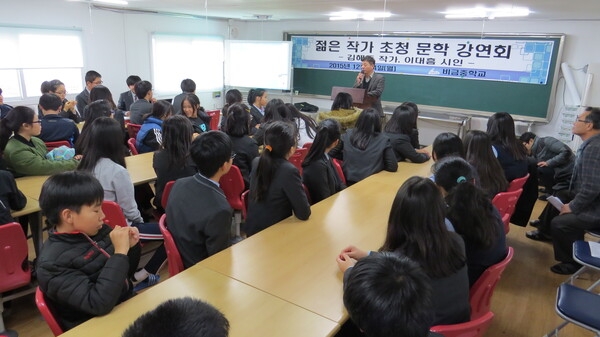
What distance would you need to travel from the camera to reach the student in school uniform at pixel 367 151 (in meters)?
3.34

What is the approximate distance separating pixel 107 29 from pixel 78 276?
6229mm

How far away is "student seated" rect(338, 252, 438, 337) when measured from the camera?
98 centimetres

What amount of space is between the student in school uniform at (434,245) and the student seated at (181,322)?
2.88 ft

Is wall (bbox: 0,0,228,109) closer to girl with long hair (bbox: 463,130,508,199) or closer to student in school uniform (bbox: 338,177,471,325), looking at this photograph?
girl with long hair (bbox: 463,130,508,199)

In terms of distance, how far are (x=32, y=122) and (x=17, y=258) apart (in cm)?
118

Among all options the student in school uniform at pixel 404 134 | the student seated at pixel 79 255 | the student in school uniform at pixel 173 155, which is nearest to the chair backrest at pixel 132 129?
the student in school uniform at pixel 173 155

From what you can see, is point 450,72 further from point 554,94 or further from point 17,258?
point 17,258

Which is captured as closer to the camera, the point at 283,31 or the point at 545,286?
the point at 545,286

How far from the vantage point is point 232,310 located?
1.43 m

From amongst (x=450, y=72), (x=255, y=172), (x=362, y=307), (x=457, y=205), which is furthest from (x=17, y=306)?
→ (x=450, y=72)

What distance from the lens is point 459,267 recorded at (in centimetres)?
145

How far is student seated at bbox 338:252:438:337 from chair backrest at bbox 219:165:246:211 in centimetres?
213

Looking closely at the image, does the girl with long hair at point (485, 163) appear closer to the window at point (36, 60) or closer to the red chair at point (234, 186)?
the red chair at point (234, 186)

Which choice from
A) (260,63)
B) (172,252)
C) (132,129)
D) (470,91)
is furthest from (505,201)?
(260,63)
